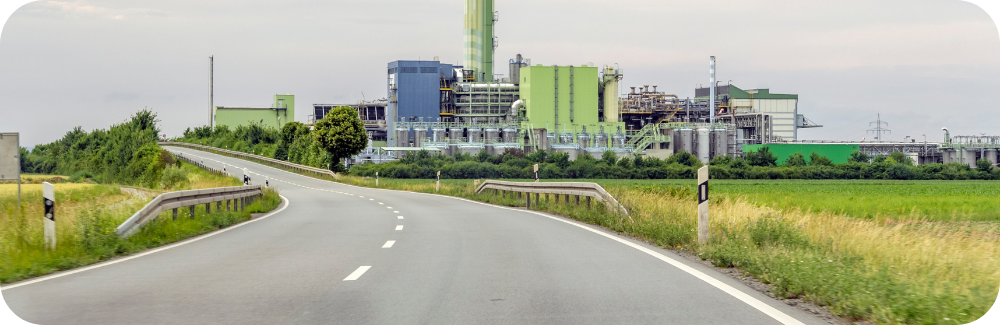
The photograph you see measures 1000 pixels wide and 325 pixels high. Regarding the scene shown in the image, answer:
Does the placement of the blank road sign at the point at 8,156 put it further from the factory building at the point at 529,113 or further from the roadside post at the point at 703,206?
the factory building at the point at 529,113

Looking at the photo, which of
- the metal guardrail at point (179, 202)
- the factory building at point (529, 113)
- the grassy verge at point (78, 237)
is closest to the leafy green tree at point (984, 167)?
the factory building at point (529, 113)

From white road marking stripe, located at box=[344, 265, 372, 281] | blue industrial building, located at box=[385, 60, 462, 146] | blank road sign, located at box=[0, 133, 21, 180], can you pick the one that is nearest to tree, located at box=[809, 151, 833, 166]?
blue industrial building, located at box=[385, 60, 462, 146]

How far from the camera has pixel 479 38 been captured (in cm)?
10888

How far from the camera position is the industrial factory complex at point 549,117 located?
348 ft

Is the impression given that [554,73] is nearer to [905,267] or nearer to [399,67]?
[399,67]

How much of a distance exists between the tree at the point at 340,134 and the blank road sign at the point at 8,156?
5875 cm

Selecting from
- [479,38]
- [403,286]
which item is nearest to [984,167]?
[479,38]

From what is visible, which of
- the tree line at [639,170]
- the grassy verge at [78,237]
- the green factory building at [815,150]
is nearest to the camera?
the grassy verge at [78,237]

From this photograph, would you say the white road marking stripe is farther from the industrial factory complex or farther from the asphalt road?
the industrial factory complex

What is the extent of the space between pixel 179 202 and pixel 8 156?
3784 millimetres

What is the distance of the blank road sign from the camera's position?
12.4m

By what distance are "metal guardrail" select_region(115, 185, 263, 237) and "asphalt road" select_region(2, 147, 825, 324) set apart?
88 cm

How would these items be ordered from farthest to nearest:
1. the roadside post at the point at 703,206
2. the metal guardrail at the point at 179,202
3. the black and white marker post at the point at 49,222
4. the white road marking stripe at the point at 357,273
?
the metal guardrail at the point at 179,202, the roadside post at the point at 703,206, the black and white marker post at the point at 49,222, the white road marking stripe at the point at 357,273

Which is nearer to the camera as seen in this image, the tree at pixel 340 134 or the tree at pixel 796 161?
the tree at pixel 340 134
